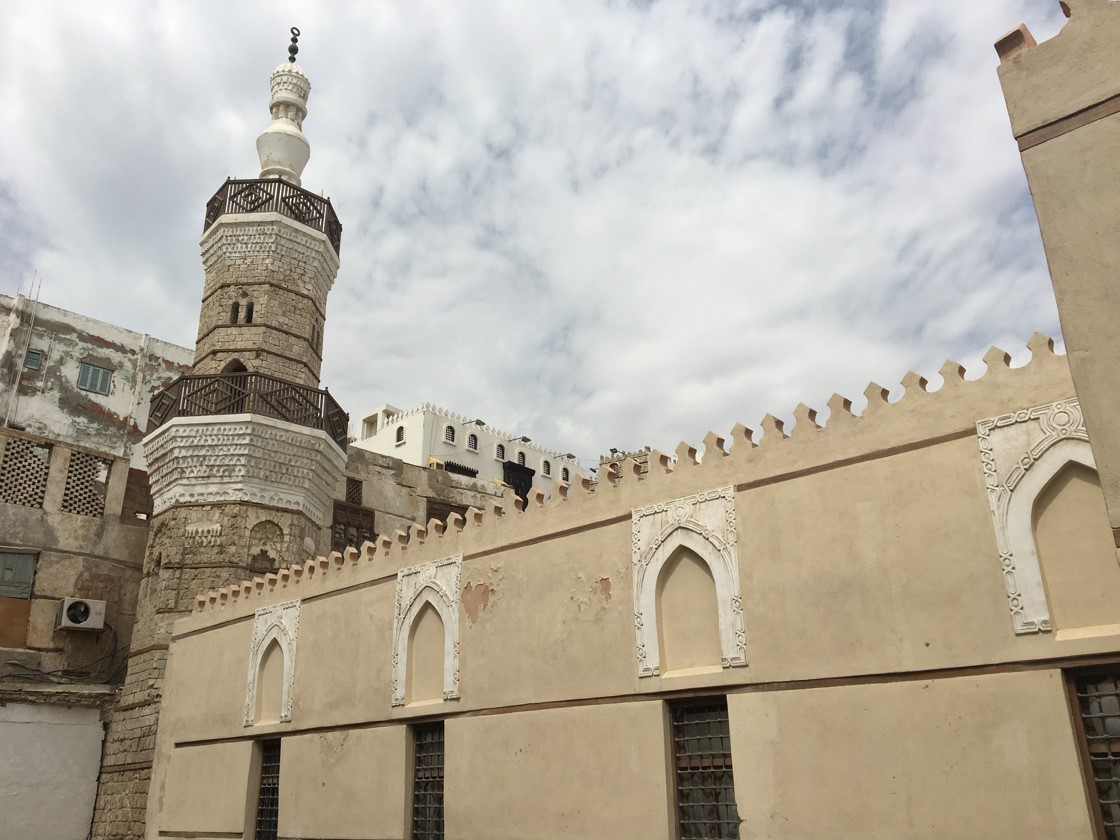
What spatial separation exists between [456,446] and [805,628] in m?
28.1

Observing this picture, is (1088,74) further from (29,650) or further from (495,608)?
(29,650)

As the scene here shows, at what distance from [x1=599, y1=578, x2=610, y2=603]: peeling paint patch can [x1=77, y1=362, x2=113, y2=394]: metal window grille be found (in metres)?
A: 15.6

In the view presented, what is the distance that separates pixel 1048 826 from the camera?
A: 218 inches

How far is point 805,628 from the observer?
6949 millimetres

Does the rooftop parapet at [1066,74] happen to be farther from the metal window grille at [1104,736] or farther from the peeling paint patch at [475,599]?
the peeling paint patch at [475,599]

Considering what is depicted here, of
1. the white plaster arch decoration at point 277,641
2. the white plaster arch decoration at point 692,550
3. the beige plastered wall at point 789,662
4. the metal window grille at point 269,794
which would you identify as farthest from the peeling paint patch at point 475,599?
the metal window grille at point 269,794

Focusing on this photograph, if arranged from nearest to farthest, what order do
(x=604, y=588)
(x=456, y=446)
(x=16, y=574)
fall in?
(x=604, y=588), (x=16, y=574), (x=456, y=446)

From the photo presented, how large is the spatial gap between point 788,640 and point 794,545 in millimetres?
720

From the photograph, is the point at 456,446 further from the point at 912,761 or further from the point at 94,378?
the point at 912,761

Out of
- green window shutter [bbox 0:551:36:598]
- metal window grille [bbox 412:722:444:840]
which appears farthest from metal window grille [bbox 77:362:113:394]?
metal window grille [bbox 412:722:444:840]

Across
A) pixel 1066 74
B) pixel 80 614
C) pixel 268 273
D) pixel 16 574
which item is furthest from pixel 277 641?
pixel 1066 74

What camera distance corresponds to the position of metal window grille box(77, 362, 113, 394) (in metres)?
19.9

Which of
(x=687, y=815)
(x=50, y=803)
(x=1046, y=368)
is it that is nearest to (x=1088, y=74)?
(x=1046, y=368)

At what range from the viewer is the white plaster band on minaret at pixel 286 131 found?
16078mm
